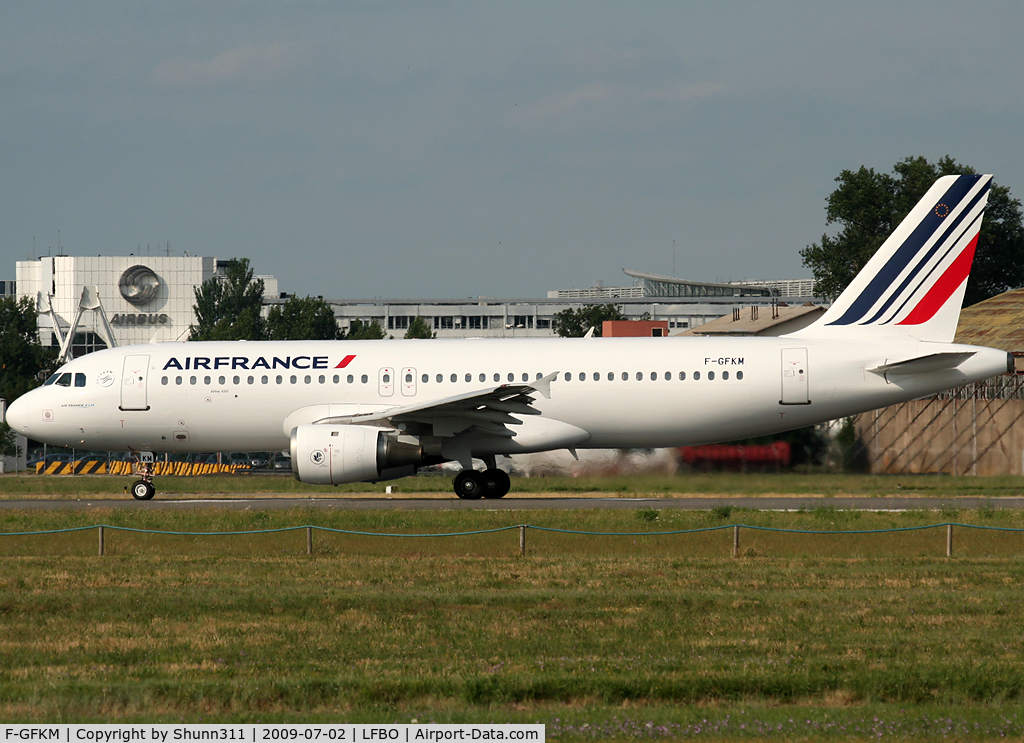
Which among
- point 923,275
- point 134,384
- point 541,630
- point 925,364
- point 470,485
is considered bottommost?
point 541,630

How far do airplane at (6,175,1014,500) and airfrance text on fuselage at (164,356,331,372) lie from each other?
0.12 ft

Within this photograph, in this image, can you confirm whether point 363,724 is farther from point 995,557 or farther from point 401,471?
point 401,471

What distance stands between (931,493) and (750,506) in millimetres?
6422

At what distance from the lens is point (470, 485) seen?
91.2ft

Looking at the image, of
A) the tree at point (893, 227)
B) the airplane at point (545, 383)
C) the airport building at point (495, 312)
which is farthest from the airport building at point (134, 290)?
the airplane at point (545, 383)

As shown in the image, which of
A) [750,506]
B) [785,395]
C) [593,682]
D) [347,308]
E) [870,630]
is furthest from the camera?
[347,308]

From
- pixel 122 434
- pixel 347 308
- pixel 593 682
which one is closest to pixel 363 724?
pixel 593 682

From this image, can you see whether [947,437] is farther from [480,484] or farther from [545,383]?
[480,484]

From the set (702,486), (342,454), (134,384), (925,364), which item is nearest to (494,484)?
(342,454)

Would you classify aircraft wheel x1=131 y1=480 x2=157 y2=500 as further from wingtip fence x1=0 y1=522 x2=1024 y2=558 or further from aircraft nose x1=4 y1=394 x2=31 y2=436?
wingtip fence x1=0 y1=522 x2=1024 y2=558

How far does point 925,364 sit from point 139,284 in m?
124

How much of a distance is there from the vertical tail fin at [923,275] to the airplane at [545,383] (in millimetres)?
34

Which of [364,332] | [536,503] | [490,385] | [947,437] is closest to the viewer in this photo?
[536,503]

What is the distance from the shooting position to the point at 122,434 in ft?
96.5
